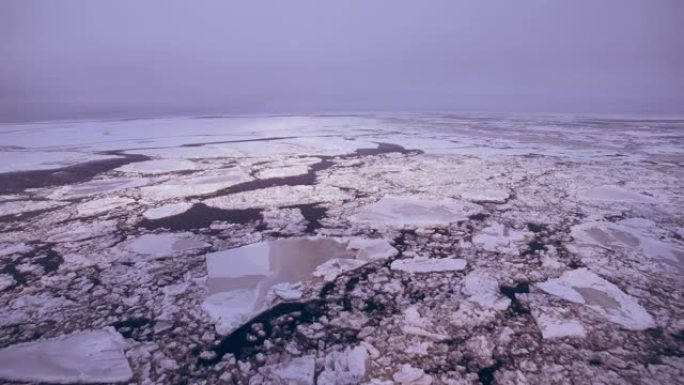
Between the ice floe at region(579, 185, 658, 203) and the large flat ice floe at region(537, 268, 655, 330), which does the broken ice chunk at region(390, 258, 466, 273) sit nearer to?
the large flat ice floe at region(537, 268, 655, 330)

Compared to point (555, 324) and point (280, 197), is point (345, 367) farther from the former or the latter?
point (280, 197)

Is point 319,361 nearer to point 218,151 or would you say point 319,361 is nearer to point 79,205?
point 79,205

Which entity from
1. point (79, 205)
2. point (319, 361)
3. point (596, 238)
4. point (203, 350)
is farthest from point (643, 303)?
point (79, 205)

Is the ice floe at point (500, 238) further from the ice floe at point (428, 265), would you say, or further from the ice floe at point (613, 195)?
the ice floe at point (613, 195)

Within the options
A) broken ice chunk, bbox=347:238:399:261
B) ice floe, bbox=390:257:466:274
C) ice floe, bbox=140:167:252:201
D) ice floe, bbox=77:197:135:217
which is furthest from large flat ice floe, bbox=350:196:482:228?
ice floe, bbox=77:197:135:217

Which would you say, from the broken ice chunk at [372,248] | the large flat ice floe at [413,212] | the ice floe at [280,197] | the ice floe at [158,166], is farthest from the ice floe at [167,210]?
the ice floe at [158,166]

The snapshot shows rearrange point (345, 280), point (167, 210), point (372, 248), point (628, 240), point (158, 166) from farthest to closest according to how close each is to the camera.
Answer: point (158, 166) → point (167, 210) → point (628, 240) → point (372, 248) → point (345, 280)

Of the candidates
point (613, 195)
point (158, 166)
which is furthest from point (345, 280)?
point (158, 166)
